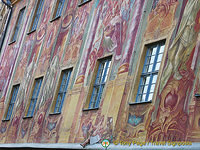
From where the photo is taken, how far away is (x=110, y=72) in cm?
1278

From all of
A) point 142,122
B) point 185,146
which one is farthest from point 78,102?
point 185,146

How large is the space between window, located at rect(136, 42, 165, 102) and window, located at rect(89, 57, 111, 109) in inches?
75.9

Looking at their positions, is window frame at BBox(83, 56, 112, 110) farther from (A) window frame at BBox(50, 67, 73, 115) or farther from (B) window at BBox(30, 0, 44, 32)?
(B) window at BBox(30, 0, 44, 32)

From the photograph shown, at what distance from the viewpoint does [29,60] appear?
1928 centimetres

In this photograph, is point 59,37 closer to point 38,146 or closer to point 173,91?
point 38,146

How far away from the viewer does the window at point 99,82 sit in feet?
43.6

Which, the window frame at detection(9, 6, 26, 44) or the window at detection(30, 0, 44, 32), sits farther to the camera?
the window frame at detection(9, 6, 26, 44)

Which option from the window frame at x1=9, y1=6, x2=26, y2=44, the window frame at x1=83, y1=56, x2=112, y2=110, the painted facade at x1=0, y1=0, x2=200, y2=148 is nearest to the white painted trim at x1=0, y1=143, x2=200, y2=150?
the painted facade at x1=0, y1=0, x2=200, y2=148

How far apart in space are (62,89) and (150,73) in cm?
500

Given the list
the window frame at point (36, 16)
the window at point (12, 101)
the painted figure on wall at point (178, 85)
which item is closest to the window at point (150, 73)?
the painted figure on wall at point (178, 85)

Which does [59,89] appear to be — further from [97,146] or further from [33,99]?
[97,146]

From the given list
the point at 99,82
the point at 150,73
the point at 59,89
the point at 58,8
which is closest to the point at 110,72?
the point at 99,82

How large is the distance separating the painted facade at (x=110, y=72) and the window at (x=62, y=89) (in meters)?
0.20

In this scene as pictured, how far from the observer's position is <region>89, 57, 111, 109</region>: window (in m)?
13.3
